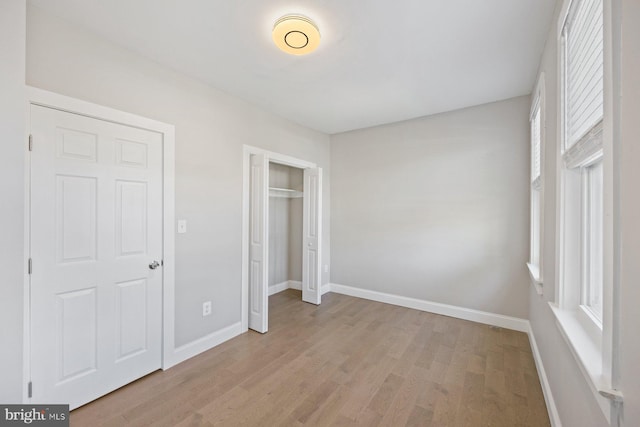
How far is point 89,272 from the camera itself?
1938 mm

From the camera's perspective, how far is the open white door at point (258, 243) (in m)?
3.08

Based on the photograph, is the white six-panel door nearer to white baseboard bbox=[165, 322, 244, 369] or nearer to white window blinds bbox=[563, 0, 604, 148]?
white baseboard bbox=[165, 322, 244, 369]

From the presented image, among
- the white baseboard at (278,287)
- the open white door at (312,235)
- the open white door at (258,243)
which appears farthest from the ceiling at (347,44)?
the white baseboard at (278,287)

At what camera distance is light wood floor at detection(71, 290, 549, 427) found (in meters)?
1.80

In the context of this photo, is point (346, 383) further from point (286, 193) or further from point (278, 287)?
point (286, 193)

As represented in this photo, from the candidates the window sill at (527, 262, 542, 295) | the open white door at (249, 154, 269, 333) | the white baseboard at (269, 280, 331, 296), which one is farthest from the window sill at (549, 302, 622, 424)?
the white baseboard at (269, 280, 331, 296)

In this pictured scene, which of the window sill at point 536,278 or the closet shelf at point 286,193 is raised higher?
the closet shelf at point 286,193

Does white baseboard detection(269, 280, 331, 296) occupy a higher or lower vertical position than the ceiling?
lower

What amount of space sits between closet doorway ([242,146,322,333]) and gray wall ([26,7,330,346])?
177mm

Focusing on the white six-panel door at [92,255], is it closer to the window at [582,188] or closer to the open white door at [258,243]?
the open white door at [258,243]

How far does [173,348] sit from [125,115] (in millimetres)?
2062

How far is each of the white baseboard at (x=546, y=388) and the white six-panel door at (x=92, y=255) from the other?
2993 millimetres

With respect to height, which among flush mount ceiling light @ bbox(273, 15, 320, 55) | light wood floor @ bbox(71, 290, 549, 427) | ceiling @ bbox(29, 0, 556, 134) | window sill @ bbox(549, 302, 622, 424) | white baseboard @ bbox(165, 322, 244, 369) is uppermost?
ceiling @ bbox(29, 0, 556, 134)

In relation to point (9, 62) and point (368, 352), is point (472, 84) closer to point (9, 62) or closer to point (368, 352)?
point (368, 352)
